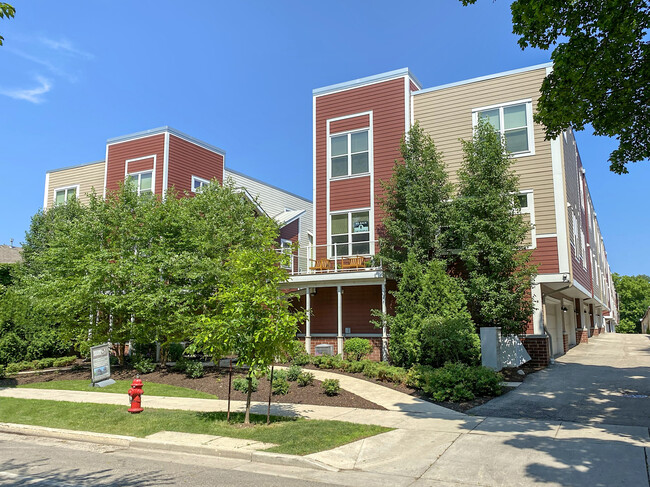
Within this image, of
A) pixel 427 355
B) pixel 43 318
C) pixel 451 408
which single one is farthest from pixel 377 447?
pixel 43 318

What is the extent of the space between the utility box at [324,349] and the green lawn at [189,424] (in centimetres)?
819

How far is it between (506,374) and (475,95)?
10537 millimetres

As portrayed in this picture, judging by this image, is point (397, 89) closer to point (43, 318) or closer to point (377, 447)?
point (377, 447)

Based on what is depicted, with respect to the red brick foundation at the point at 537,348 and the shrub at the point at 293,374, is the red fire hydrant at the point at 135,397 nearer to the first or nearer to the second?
the shrub at the point at 293,374

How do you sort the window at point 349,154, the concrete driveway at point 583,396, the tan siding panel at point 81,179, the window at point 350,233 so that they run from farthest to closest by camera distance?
the tan siding panel at point 81,179 < the window at point 349,154 < the window at point 350,233 < the concrete driveway at point 583,396

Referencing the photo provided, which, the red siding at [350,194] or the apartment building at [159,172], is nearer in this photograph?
the red siding at [350,194]

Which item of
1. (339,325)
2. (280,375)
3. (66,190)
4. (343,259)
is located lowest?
(280,375)

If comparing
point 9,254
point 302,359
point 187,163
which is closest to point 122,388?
point 302,359

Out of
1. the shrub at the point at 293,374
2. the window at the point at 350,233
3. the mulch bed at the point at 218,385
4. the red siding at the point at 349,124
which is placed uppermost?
the red siding at the point at 349,124

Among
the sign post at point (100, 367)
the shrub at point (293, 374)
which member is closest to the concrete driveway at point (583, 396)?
the shrub at point (293, 374)

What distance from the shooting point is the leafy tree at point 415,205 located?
16.8m

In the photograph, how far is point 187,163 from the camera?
1034 inches

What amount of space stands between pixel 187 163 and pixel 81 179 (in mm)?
7155

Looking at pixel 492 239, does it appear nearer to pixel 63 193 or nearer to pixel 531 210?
pixel 531 210
